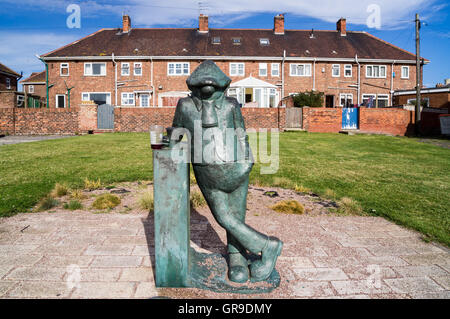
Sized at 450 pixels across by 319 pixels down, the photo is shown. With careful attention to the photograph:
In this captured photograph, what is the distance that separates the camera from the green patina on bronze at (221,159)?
9.17ft

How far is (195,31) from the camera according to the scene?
114ft

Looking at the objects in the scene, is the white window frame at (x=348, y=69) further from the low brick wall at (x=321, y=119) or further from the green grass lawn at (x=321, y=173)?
the green grass lawn at (x=321, y=173)

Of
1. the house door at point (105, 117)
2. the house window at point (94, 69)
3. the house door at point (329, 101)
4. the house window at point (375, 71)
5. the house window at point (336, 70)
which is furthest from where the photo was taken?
the house window at point (375, 71)

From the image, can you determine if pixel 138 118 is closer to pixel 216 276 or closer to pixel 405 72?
pixel 216 276

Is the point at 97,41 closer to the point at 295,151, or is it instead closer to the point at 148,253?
the point at 295,151

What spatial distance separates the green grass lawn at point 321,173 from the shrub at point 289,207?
1.22 metres

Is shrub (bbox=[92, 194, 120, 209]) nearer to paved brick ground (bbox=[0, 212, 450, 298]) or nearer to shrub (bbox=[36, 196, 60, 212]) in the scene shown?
paved brick ground (bbox=[0, 212, 450, 298])

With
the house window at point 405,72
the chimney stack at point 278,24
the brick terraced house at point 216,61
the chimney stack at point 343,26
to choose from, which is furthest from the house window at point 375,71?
the chimney stack at point 278,24

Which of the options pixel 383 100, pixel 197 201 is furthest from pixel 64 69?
pixel 383 100

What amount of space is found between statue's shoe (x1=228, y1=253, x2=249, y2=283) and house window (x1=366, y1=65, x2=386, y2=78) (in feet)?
112

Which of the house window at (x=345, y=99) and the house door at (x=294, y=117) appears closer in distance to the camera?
the house door at (x=294, y=117)

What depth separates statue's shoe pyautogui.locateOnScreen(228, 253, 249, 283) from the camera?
2979 millimetres

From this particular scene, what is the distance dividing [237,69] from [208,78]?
29773mm
